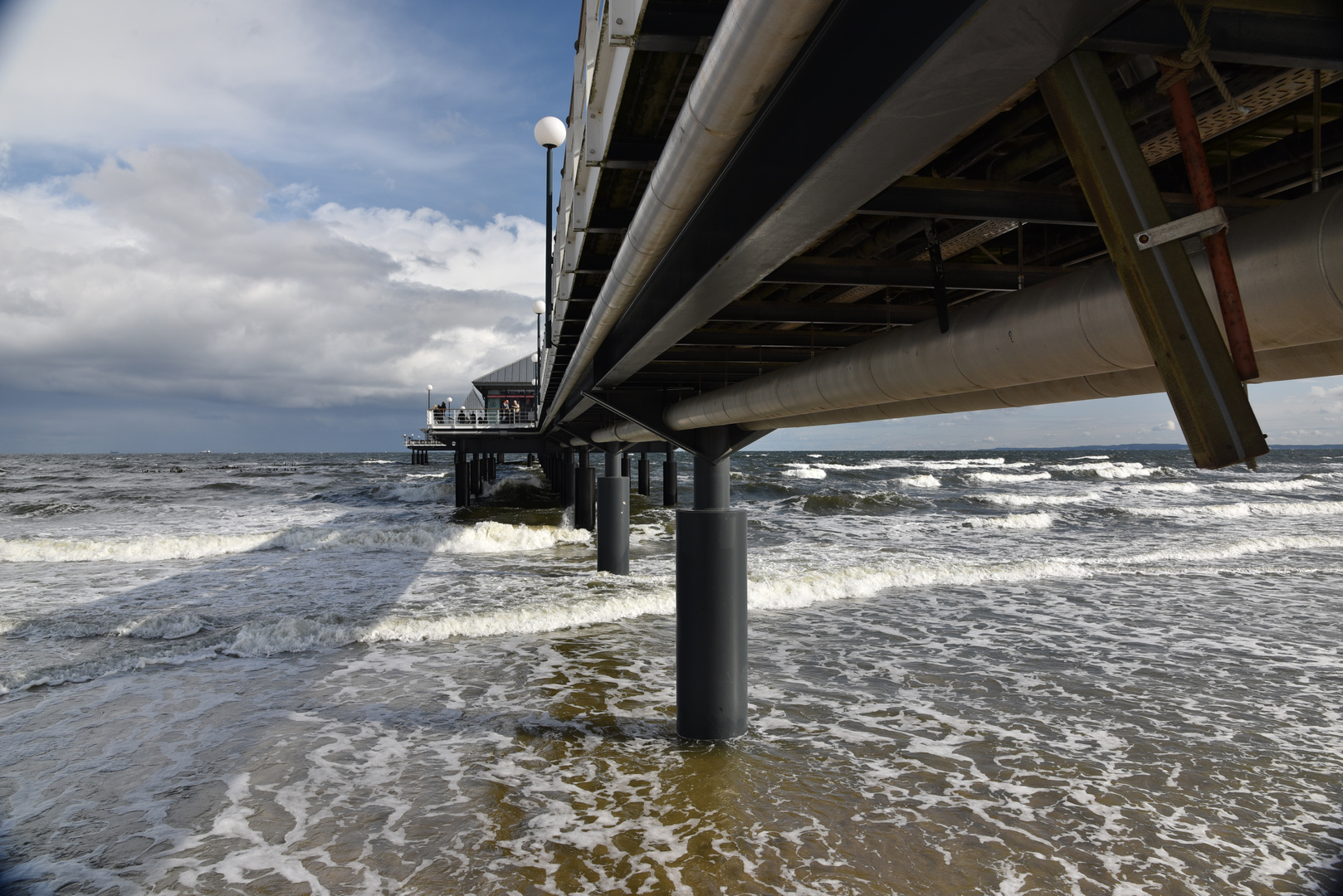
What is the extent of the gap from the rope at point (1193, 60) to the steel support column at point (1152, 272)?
150 mm

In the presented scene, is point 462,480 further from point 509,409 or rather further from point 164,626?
point 164,626

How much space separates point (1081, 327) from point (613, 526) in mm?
14924

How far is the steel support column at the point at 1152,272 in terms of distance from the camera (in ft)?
5.30

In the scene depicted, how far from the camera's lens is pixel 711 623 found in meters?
6.86

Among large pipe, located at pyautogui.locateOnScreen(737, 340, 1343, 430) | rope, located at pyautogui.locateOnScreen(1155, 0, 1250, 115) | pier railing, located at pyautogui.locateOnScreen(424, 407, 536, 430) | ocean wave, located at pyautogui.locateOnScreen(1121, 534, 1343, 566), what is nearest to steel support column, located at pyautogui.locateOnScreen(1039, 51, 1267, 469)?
rope, located at pyautogui.locateOnScreen(1155, 0, 1250, 115)

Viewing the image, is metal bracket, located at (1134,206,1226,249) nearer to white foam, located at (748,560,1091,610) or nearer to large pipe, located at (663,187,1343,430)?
large pipe, located at (663,187,1343,430)

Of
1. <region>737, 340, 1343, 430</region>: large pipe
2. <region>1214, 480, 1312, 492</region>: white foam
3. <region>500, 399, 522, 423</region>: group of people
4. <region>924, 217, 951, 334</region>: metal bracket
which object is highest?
<region>500, 399, 522, 423</region>: group of people

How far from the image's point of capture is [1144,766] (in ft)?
21.9

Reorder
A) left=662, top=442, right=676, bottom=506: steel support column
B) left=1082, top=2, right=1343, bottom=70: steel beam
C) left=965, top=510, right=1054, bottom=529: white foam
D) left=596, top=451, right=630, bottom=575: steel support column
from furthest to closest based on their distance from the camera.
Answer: left=662, top=442, right=676, bottom=506: steel support column → left=965, top=510, right=1054, bottom=529: white foam → left=596, top=451, right=630, bottom=575: steel support column → left=1082, top=2, right=1343, bottom=70: steel beam

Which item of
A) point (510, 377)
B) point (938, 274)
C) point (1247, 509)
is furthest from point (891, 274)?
point (510, 377)

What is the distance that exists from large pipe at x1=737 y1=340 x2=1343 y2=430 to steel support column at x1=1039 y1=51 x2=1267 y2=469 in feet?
6.48

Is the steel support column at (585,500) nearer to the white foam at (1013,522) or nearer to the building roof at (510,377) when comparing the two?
the white foam at (1013,522)

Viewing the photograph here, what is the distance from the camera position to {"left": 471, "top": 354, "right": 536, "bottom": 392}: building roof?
2068 inches

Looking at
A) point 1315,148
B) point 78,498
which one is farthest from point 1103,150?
point 78,498
